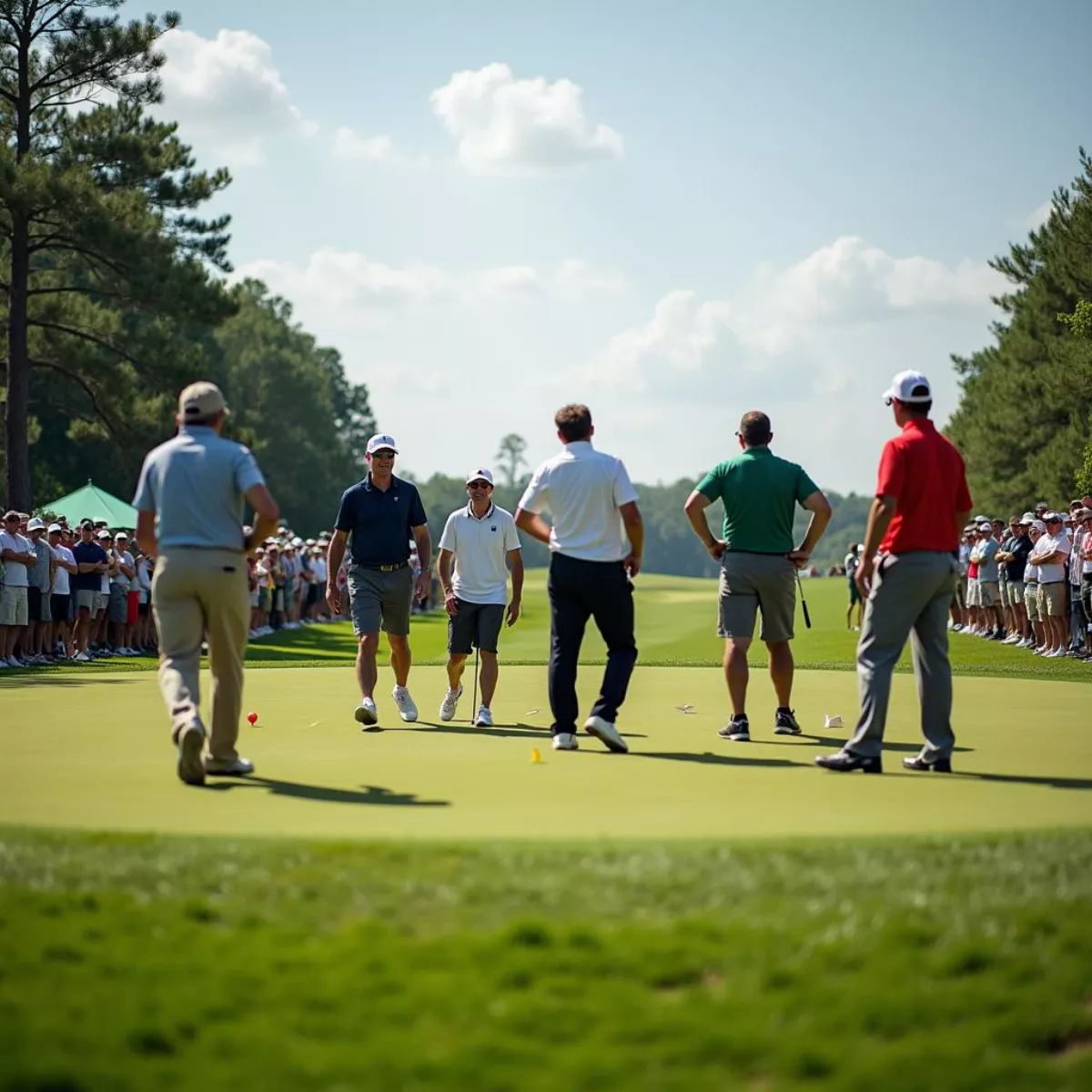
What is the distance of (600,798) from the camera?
318 inches

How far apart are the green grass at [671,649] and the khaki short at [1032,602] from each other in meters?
0.69

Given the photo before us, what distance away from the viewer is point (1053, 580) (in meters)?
26.2

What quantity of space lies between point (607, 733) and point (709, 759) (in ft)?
2.26

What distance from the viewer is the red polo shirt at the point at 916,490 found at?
9500 millimetres

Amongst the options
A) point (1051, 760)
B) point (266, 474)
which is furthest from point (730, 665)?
point (266, 474)

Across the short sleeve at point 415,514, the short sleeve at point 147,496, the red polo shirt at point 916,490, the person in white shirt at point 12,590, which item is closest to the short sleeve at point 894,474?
the red polo shirt at point 916,490

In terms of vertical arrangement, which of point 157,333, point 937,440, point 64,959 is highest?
point 157,333

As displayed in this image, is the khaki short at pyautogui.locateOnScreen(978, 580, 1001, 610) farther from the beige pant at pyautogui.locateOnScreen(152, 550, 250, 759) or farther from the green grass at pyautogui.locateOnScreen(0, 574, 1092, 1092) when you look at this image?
the beige pant at pyautogui.locateOnScreen(152, 550, 250, 759)

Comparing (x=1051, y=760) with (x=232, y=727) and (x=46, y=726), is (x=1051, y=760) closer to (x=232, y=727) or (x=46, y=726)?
(x=232, y=727)

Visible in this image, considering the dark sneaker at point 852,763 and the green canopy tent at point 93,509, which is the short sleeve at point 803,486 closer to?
the dark sneaker at point 852,763

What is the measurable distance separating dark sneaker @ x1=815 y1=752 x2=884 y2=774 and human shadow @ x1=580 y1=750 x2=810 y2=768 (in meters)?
0.37

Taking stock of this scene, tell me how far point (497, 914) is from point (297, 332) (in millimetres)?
130256

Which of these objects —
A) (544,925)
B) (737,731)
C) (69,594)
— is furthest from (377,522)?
(69,594)

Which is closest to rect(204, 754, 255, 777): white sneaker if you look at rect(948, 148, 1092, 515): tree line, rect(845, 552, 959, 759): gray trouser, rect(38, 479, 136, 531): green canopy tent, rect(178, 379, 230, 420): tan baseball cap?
rect(178, 379, 230, 420): tan baseball cap
